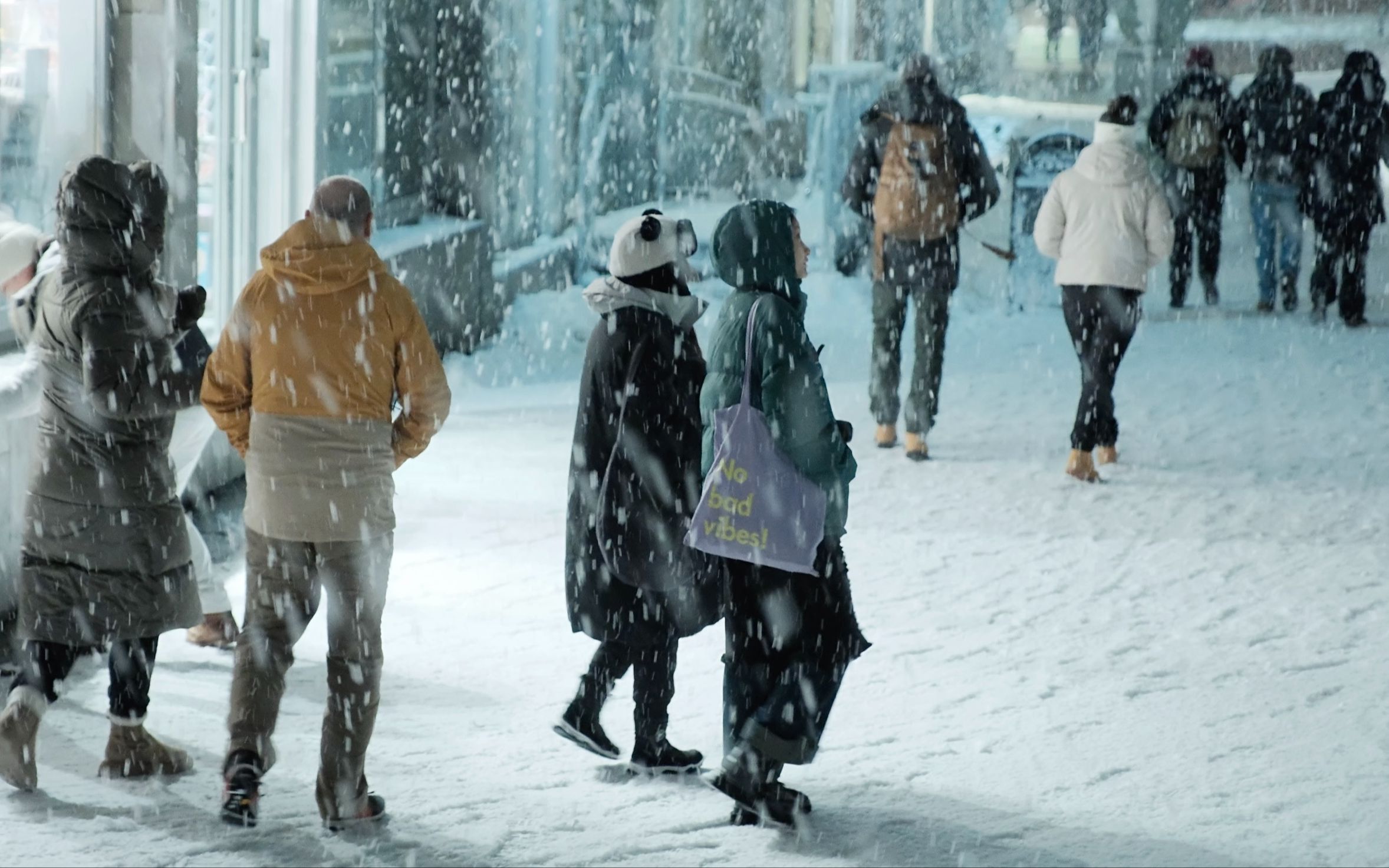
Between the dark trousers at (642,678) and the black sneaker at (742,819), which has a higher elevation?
the dark trousers at (642,678)

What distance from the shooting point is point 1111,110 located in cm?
818

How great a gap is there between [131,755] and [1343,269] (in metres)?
11.8

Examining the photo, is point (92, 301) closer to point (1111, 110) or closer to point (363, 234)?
point (363, 234)

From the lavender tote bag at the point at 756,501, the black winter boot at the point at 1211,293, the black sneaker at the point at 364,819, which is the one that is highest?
the lavender tote bag at the point at 756,501

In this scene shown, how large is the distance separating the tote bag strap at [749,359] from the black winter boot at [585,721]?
0.93 m

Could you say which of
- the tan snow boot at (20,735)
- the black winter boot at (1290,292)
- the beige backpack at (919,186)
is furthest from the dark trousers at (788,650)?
the black winter boot at (1290,292)

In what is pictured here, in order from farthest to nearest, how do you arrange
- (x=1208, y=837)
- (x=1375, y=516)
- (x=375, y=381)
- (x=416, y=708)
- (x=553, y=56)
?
(x=553, y=56) < (x=1375, y=516) < (x=416, y=708) < (x=1208, y=837) < (x=375, y=381)

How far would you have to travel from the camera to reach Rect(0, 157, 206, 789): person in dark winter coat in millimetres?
4129

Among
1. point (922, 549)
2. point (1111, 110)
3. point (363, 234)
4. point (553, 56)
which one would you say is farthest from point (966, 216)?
point (553, 56)

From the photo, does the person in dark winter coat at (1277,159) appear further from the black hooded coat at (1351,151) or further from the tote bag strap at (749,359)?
the tote bag strap at (749,359)

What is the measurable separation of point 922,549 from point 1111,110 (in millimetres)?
2383

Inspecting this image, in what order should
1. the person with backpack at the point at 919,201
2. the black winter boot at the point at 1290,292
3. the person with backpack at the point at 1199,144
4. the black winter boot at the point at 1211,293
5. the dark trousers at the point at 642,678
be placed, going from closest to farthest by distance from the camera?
the dark trousers at the point at 642,678
the person with backpack at the point at 919,201
the person with backpack at the point at 1199,144
the black winter boot at the point at 1290,292
the black winter boot at the point at 1211,293

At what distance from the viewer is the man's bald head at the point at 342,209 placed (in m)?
3.88

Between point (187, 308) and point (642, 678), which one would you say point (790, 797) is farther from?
point (187, 308)
